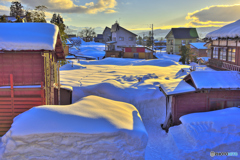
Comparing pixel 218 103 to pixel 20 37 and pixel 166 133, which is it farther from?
pixel 20 37

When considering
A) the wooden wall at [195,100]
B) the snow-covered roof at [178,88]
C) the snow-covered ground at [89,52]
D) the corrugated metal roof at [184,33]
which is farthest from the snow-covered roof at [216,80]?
the corrugated metal roof at [184,33]

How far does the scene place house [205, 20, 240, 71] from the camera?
16.3 meters

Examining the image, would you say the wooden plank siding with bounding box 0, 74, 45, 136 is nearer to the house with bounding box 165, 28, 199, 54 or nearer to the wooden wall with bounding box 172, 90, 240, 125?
the wooden wall with bounding box 172, 90, 240, 125

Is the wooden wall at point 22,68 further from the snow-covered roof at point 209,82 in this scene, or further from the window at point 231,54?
the window at point 231,54

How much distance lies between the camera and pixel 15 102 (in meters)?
11.2

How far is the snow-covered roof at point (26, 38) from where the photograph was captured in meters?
10.4

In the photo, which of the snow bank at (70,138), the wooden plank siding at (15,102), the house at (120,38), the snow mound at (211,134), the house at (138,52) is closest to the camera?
the snow bank at (70,138)

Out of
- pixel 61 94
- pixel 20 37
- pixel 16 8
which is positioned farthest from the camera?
pixel 16 8

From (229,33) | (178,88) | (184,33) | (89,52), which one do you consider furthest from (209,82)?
(184,33)

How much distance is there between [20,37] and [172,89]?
953 cm

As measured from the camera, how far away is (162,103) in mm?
17828

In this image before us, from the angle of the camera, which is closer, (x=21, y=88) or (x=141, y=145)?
(x=141, y=145)

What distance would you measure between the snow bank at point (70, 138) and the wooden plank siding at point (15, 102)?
1878mm

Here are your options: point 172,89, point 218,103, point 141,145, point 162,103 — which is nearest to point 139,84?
point 162,103
